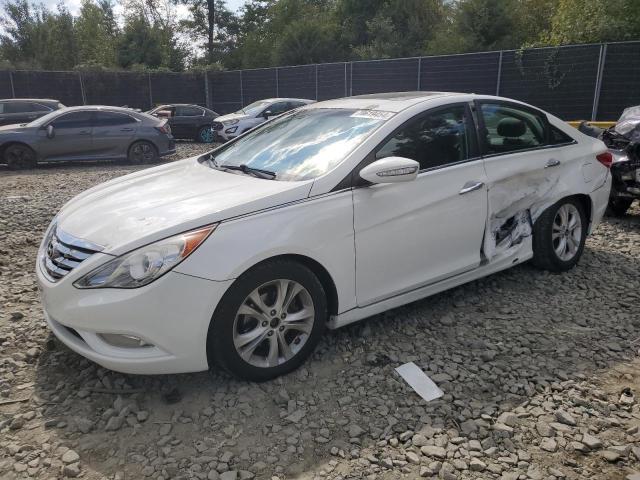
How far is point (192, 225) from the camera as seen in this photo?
2938 mm

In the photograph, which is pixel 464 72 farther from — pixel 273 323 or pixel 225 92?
pixel 273 323

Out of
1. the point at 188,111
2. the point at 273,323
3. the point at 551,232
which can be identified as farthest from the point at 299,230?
the point at 188,111

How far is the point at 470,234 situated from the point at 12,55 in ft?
138

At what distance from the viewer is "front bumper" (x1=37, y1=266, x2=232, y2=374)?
2.77 metres

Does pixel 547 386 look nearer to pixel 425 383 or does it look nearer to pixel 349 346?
pixel 425 383

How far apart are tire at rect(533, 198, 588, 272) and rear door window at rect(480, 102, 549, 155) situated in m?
0.60

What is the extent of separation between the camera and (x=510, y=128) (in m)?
4.42

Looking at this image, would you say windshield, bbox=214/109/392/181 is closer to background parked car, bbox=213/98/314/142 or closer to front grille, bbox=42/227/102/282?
front grille, bbox=42/227/102/282

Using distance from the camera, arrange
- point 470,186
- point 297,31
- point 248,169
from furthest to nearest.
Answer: point 297,31
point 470,186
point 248,169

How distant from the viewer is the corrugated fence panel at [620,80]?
14245 mm

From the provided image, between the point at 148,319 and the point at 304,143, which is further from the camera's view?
the point at 304,143

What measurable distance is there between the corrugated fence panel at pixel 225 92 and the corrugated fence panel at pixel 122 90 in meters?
3.03

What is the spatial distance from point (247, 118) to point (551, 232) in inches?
516

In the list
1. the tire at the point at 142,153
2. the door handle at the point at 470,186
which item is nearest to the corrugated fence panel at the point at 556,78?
the tire at the point at 142,153
